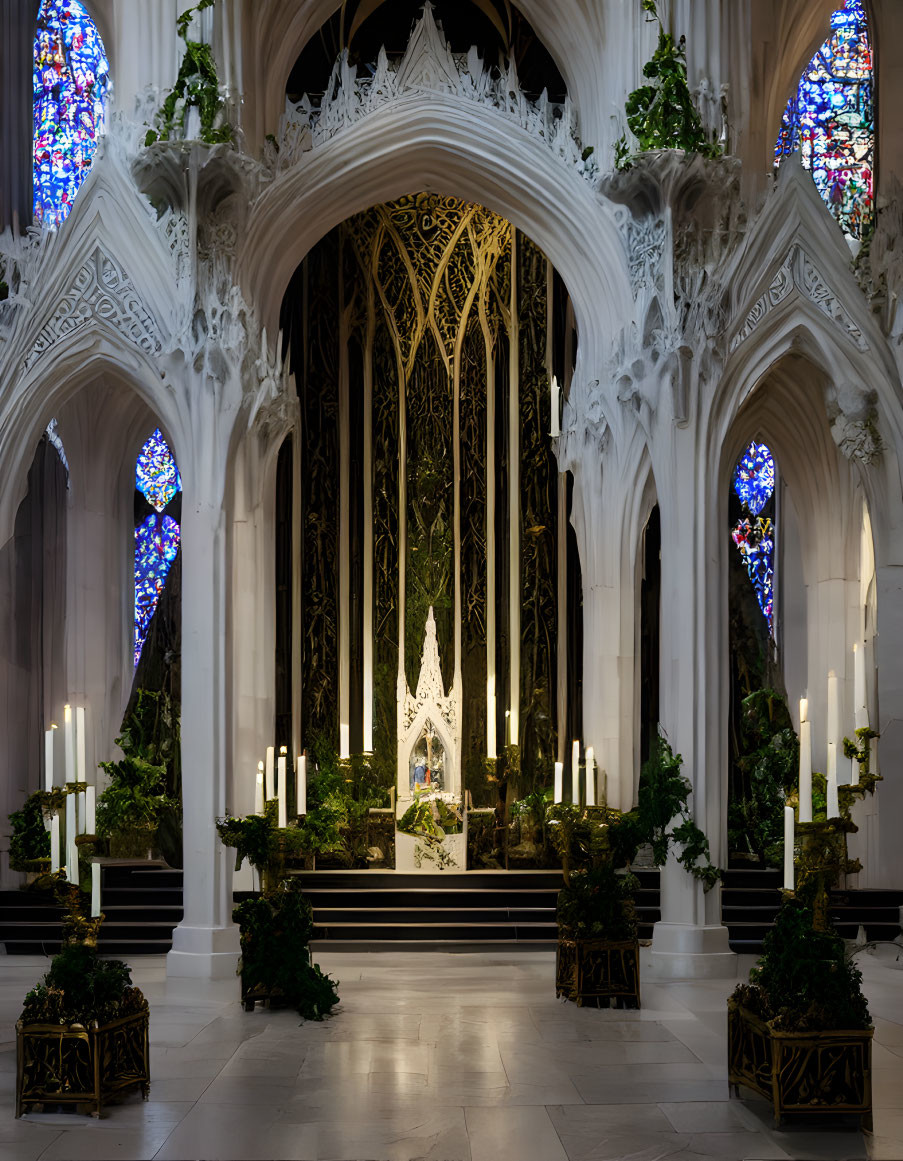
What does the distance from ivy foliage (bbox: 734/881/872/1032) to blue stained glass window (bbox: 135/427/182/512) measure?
1578 cm

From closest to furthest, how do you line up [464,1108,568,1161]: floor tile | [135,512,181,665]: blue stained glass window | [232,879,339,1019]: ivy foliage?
[464,1108,568,1161]: floor tile, [232,879,339,1019]: ivy foliage, [135,512,181,665]: blue stained glass window

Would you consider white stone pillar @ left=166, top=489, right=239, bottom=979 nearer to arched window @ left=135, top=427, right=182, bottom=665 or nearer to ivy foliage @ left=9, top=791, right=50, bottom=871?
ivy foliage @ left=9, top=791, right=50, bottom=871

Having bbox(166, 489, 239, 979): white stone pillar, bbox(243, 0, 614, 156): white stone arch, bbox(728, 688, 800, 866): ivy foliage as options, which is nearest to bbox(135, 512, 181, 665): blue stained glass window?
bbox(243, 0, 614, 156): white stone arch

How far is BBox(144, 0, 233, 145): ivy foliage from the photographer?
1270 centimetres

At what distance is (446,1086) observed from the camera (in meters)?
7.75

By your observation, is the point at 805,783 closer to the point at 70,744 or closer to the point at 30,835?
the point at 70,744

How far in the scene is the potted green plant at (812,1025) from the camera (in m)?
6.57

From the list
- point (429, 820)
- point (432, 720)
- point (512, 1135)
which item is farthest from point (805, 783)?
point (432, 720)

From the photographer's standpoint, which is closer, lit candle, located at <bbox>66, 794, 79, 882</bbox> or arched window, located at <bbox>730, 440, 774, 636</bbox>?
lit candle, located at <bbox>66, 794, 79, 882</bbox>

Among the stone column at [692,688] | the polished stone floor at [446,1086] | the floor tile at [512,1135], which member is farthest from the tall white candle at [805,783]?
→ the stone column at [692,688]

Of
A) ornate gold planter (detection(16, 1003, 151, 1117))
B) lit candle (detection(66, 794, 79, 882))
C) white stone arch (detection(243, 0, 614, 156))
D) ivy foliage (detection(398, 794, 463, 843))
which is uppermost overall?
white stone arch (detection(243, 0, 614, 156))

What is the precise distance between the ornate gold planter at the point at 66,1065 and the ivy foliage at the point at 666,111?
870 cm

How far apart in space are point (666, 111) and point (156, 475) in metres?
11.0

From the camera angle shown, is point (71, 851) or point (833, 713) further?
point (71, 851)
